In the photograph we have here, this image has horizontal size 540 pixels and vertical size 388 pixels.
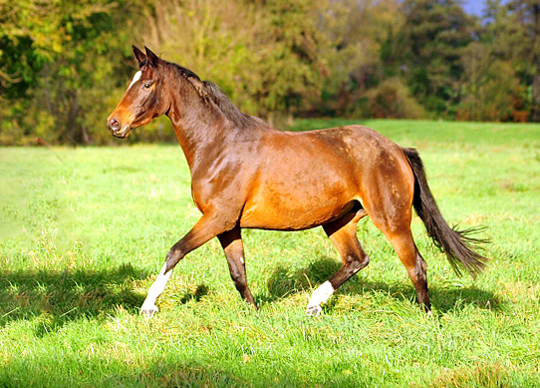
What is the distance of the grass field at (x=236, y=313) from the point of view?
3775 millimetres

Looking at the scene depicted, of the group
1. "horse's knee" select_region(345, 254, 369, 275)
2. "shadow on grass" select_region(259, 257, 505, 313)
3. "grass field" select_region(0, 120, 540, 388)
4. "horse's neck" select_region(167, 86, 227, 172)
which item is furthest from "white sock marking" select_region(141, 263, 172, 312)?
"horse's knee" select_region(345, 254, 369, 275)

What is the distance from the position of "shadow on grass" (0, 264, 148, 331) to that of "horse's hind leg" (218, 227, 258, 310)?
91 cm

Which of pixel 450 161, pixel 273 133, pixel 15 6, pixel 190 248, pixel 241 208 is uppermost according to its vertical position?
pixel 15 6

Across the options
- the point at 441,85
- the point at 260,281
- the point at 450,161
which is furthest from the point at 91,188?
the point at 441,85

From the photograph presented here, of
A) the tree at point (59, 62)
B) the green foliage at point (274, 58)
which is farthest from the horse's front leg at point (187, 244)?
the green foliage at point (274, 58)

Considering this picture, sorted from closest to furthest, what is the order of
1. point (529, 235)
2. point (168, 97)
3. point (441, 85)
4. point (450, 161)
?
point (168, 97), point (529, 235), point (450, 161), point (441, 85)

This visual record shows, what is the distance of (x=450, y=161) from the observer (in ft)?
60.6

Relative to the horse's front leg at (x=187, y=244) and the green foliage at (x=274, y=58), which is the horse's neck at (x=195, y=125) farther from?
the green foliage at (x=274, y=58)

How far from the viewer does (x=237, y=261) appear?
16.6 feet

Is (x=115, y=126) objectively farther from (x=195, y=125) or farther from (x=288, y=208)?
(x=288, y=208)

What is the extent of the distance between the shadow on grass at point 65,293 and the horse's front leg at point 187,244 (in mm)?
423

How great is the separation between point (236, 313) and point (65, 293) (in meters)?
1.80

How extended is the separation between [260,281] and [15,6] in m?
17.2

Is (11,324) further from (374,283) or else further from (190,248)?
(374,283)
